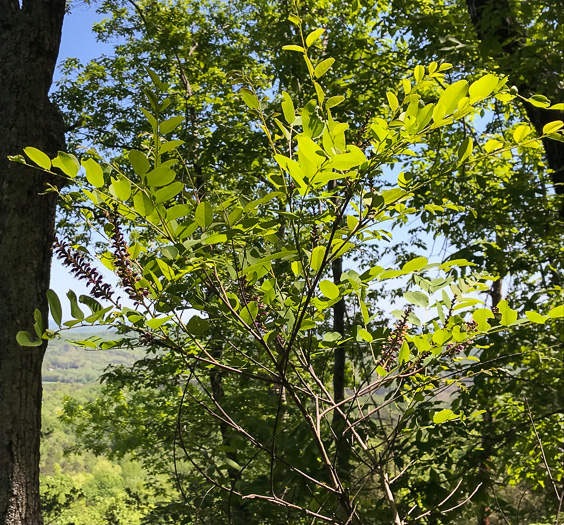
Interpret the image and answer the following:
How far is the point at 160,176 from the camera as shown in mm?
780

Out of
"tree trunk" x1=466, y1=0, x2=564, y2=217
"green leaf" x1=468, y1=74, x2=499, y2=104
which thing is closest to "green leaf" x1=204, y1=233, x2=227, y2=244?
"green leaf" x1=468, y1=74, x2=499, y2=104

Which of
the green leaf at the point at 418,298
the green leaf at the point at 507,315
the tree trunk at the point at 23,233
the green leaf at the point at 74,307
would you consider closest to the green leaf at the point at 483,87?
the green leaf at the point at 507,315

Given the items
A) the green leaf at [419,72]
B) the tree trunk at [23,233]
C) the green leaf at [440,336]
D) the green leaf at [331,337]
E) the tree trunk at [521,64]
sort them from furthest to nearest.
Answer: the tree trunk at [521,64] → the tree trunk at [23,233] → the green leaf at [331,337] → the green leaf at [440,336] → the green leaf at [419,72]

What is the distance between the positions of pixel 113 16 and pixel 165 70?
3.41 metres

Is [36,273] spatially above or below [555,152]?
below

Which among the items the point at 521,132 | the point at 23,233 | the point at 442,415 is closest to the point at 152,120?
the point at 521,132

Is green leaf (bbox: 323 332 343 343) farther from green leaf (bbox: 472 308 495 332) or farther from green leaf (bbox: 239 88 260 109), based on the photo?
green leaf (bbox: 239 88 260 109)

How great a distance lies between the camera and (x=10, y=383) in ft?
10.0

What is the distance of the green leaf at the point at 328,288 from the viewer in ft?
2.97

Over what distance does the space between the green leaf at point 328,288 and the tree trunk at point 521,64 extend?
9.70ft

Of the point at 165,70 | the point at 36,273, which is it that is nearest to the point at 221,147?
the point at 36,273

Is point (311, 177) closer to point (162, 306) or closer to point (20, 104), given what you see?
point (162, 306)

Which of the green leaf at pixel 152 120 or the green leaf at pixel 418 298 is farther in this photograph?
the green leaf at pixel 418 298

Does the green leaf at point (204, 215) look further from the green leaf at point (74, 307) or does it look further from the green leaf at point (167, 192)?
the green leaf at point (74, 307)
